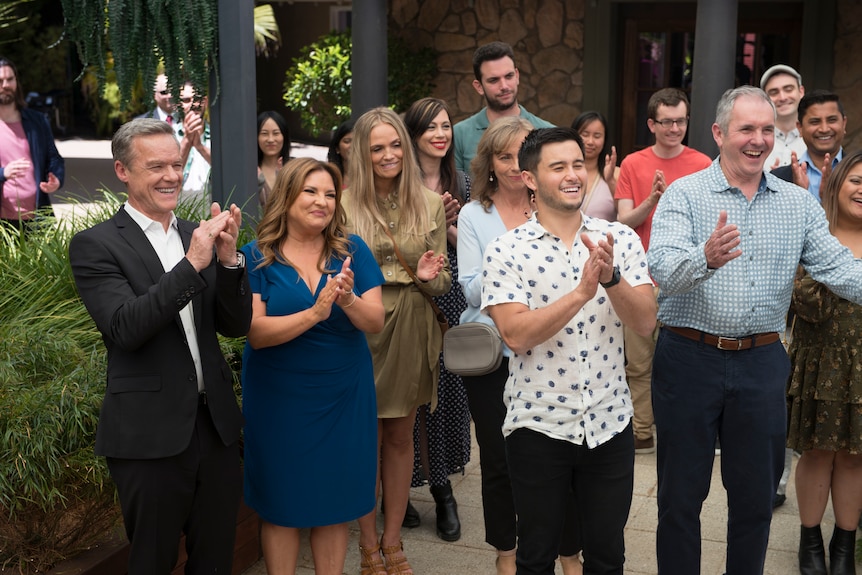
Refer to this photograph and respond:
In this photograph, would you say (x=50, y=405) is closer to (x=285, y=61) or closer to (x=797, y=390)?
(x=797, y=390)

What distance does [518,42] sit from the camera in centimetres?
1067

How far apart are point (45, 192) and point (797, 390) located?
5048mm

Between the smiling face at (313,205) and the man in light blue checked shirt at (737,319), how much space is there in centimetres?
119

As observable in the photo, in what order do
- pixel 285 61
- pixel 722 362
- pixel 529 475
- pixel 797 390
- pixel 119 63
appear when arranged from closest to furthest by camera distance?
pixel 529 475
pixel 722 362
pixel 797 390
pixel 119 63
pixel 285 61

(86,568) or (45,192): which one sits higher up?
(45,192)

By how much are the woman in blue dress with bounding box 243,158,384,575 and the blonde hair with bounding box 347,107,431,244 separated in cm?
50

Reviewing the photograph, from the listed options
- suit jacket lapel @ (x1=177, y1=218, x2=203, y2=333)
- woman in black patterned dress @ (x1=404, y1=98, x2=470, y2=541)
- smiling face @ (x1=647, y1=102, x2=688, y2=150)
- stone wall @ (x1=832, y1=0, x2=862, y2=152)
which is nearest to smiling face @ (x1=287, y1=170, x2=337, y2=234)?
suit jacket lapel @ (x1=177, y1=218, x2=203, y2=333)

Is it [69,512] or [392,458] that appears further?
[392,458]

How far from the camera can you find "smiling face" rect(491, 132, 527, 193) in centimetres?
415

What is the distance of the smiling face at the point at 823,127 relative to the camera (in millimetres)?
5293

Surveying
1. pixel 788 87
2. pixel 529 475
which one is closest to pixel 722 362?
pixel 529 475

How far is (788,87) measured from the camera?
595 cm

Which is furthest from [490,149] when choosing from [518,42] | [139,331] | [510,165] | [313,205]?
[518,42]

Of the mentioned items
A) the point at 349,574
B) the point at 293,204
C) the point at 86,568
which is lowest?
the point at 349,574
